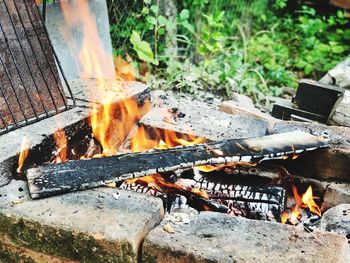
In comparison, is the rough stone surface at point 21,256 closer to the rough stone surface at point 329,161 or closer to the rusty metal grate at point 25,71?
the rusty metal grate at point 25,71

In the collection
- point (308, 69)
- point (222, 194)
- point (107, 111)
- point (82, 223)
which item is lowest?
point (308, 69)

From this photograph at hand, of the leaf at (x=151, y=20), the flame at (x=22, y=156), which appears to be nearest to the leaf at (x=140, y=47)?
the leaf at (x=151, y=20)

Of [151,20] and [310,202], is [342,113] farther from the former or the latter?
[151,20]

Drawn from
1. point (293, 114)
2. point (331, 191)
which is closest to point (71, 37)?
point (293, 114)

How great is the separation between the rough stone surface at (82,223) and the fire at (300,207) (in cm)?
85

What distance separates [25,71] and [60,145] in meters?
0.57

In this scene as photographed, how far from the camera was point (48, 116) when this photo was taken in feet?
8.47

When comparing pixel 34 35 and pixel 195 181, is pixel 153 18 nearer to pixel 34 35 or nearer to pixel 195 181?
pixel 34 35

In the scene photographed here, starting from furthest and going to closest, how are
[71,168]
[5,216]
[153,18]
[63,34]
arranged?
[153,18]
[63,34]
[71,168]
[5,216]

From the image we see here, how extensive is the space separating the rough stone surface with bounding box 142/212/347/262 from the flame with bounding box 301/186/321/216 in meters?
0.63

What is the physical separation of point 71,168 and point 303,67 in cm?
532

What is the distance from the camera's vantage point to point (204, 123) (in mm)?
2785

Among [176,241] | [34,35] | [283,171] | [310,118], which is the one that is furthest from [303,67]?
[176,241]

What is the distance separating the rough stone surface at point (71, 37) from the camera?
3.16 meters
